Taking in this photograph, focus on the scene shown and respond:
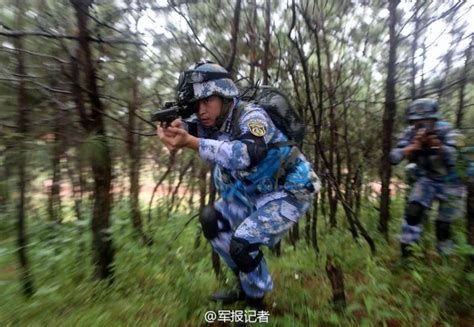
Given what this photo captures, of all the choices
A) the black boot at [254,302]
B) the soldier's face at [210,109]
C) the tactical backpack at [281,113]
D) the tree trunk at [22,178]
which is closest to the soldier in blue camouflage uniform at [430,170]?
the tactical backpack at [281,113]

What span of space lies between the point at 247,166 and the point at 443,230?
2.62m

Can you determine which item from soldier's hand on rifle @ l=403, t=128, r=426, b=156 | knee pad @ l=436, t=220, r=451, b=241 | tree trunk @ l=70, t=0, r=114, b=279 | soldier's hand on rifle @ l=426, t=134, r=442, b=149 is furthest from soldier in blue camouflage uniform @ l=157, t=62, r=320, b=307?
knee pad @ l=436, t=220, r=451, b=241

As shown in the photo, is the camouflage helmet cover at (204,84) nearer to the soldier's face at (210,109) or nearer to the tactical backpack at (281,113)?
the soldier's face at (210,109)

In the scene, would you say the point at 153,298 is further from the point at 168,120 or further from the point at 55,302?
the point at 168,120

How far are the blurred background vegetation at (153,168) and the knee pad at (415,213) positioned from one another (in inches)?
11.6

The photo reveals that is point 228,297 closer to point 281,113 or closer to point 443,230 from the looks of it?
point 281,113

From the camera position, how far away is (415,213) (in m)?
4.01

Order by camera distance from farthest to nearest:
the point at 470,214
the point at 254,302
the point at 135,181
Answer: the point at 135,181
the point at 254,302
the point at 470,214

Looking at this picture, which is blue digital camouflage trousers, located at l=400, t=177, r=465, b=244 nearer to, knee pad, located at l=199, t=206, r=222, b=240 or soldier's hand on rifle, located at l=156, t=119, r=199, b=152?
knee pad, located at l=199, t=206, r=222, b=240

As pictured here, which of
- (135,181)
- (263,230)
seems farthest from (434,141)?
(135,181)

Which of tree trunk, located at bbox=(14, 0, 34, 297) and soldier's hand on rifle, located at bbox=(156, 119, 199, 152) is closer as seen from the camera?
soldier's hand on rifle, located at bbox=(156, 119, 199, 152)

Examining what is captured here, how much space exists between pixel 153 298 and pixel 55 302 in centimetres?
72

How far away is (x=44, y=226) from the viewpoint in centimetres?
535

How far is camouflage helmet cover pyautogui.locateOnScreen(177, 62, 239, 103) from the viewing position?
102 inches
